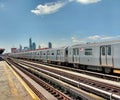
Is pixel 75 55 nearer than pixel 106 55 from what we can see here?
No

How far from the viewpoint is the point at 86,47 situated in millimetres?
24547

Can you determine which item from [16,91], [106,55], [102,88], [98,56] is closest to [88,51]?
[98,56]

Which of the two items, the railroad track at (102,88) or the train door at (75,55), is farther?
the train door at (75,55)

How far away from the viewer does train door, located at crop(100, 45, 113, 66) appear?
62.6 feet

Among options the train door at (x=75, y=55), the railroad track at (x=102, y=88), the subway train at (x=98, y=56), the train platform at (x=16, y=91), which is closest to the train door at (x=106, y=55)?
the subway train at (x=98, y=56)

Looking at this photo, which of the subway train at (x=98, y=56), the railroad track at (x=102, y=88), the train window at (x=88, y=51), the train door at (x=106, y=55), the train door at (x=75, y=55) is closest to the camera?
the railroad track at (x=102, y=88)

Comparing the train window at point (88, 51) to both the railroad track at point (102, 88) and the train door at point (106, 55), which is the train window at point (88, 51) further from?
the railroad track at point (102, 88)

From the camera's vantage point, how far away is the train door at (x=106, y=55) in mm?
19078

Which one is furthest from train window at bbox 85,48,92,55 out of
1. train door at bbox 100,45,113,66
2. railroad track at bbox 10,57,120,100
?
railroad track at bbox 10,57,120,100

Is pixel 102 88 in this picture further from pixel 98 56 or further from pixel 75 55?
pixel 75 55

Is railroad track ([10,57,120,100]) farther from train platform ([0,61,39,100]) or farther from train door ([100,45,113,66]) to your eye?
train door ([100,45,113,66])

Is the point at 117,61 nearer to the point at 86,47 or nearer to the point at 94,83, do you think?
the point at 94,83

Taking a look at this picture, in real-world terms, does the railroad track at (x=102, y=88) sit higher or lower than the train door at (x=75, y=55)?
lower

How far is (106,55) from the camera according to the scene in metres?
19.8
